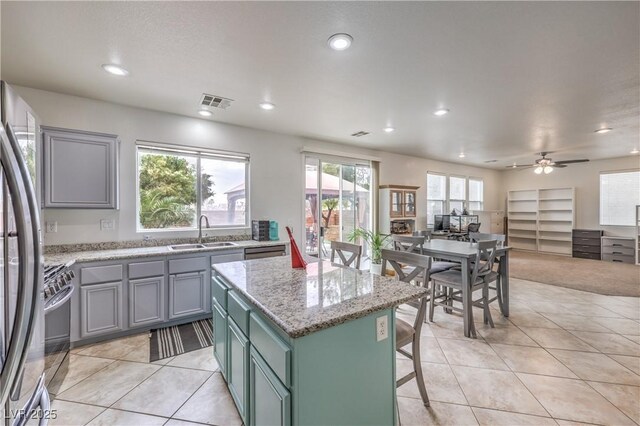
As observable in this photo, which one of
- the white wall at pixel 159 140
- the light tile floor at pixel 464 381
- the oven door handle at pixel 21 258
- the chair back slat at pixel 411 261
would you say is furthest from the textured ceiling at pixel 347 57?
the light tile floor at pixel 464 381

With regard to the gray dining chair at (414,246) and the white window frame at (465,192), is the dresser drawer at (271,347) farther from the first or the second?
the white window frame at (465,192)

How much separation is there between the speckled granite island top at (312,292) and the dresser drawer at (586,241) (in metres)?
8.65

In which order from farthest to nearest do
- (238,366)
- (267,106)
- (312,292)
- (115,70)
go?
(267,106) < (115,70) < (238,366) < (312,292)

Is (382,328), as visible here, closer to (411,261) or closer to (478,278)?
(411,261)

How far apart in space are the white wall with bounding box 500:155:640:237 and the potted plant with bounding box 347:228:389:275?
6220 millimetres

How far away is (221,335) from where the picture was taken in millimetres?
2133

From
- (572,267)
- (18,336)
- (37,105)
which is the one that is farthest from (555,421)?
(572,267)

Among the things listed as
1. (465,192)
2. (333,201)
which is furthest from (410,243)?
(465,192)

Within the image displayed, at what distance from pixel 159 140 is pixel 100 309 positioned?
2.13 m

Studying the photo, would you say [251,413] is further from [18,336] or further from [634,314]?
[634,314]

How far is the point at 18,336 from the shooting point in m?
0.94

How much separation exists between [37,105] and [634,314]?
7.64 m

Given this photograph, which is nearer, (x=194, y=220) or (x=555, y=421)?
(x=555, y=421)

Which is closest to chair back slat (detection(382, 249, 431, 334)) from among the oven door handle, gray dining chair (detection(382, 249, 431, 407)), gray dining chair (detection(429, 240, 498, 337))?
gray dining chair (detection(382, 249, 431, 407))
